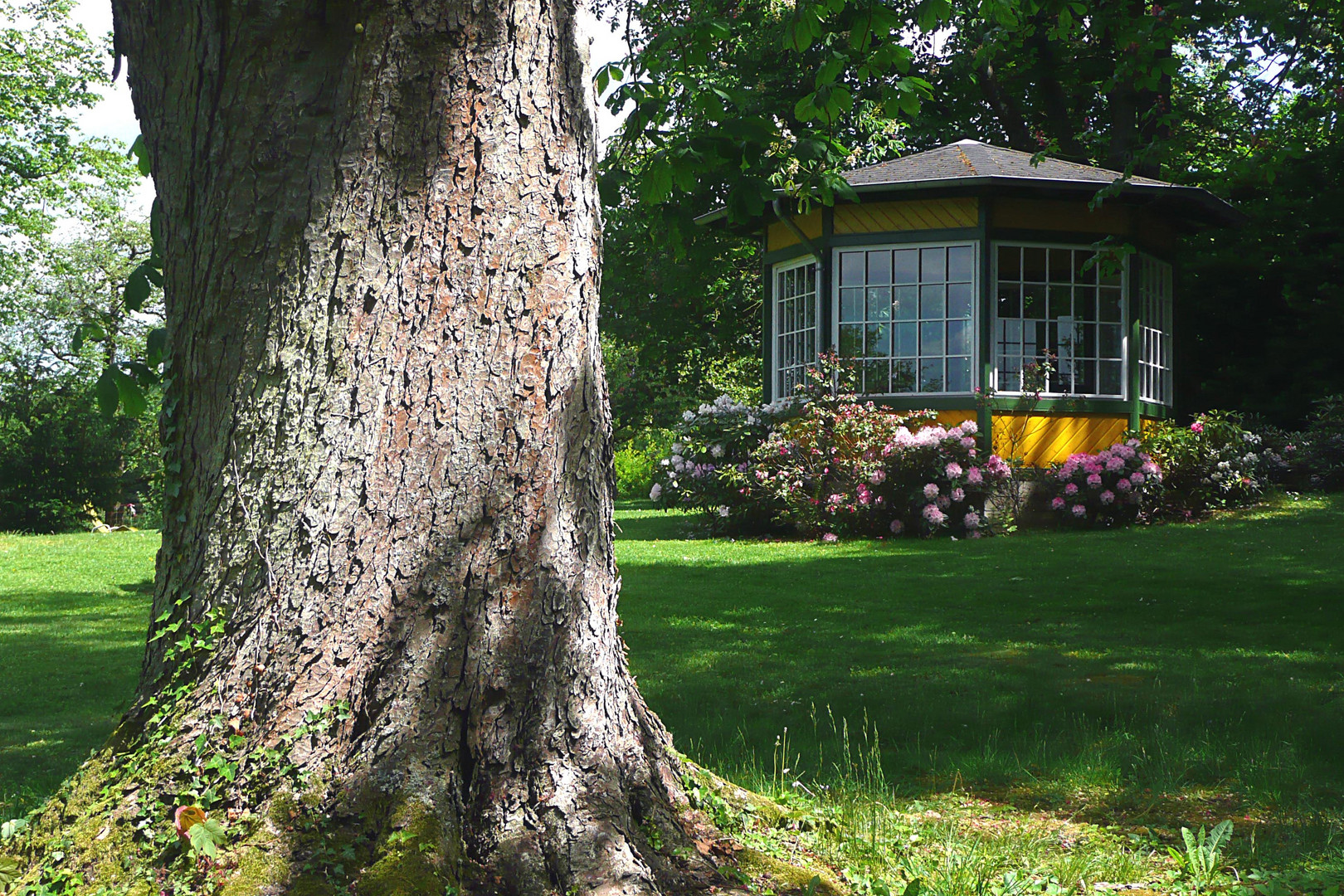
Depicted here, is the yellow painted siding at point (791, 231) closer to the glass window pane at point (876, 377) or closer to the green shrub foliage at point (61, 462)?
the glass window pane at point (876, 377)

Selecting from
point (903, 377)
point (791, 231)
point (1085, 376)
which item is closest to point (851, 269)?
point (791, 231)

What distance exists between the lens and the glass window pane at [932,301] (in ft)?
46.6

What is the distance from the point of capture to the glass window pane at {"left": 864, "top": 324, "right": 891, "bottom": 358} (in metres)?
14.4

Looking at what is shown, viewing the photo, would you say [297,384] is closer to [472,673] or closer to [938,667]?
[472,673]

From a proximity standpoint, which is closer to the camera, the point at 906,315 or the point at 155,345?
the point at 155,345

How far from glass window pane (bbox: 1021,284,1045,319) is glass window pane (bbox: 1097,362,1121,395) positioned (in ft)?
3.59

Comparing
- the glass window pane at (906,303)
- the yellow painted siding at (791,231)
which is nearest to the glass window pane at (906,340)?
the glass window pane at (906,303)

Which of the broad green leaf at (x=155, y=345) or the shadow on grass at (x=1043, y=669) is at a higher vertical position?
the broad green leaf at (x=155, y=345)

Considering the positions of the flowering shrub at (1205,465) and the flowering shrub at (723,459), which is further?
the flowering shrub at (723,459)

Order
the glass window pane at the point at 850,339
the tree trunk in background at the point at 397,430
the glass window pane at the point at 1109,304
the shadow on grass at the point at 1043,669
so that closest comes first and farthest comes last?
the tree trunk in background at the point at 397,430 → the shadow on grass at the point at 1043,669 → the glass window pane at the point at 850,339 → the glass window pane at the point at 1109,304

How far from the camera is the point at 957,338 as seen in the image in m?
14.2

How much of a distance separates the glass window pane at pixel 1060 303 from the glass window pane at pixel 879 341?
2.26 metres

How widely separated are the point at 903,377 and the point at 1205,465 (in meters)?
3.82

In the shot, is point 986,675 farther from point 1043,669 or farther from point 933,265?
point 933,265
